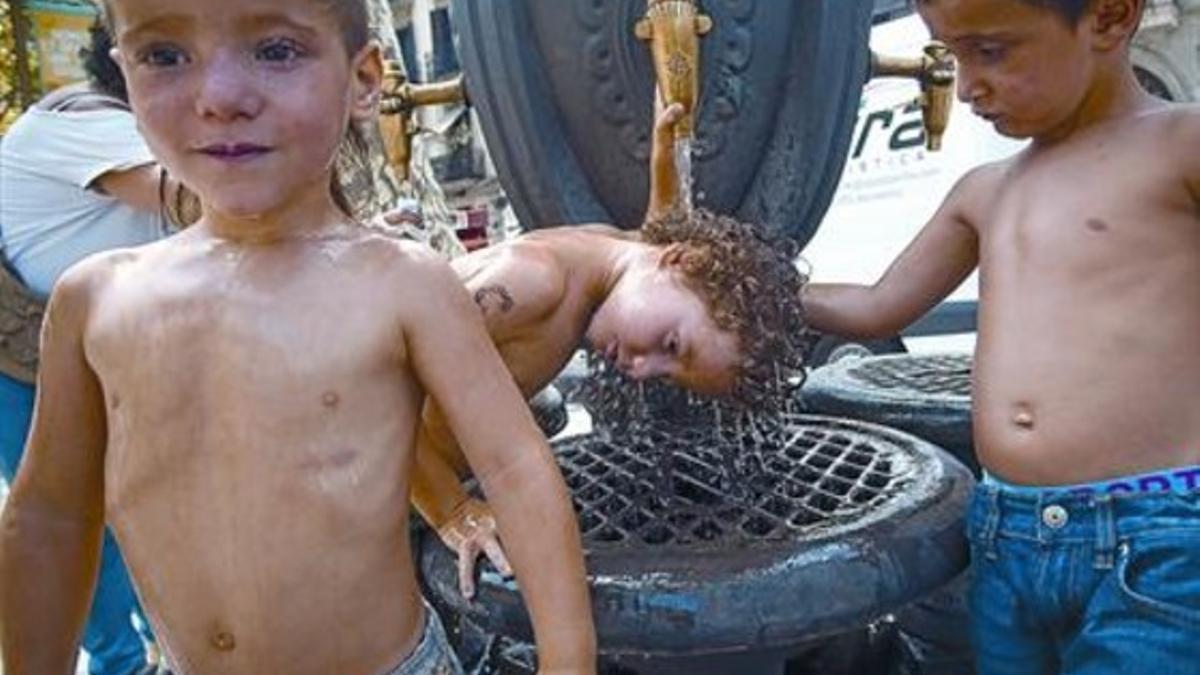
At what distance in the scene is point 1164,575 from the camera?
142 centimetres

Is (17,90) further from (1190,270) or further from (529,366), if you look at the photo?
(1190,270)

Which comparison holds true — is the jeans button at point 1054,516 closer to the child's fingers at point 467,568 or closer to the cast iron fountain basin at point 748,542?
the cast iron fountain basin at point 748,542

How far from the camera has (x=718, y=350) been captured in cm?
173

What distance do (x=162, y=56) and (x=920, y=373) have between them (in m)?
1.79

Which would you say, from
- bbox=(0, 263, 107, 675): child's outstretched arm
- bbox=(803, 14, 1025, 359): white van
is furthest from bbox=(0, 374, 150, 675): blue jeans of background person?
bbox=(803, 14, 1025, 359): white van

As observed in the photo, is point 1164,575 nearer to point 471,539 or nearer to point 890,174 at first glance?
point 471,539

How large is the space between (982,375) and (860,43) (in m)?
0.86

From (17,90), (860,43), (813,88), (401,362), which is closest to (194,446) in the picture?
(401,362)

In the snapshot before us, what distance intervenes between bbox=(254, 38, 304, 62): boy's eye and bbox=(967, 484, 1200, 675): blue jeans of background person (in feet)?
3.36

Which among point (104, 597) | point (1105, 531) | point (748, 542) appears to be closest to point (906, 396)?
point (1105, 531)

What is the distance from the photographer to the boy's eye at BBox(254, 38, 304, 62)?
1.21 m

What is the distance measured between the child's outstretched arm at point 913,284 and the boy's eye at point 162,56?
3.62 ft

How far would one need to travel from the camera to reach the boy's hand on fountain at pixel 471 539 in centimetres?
141

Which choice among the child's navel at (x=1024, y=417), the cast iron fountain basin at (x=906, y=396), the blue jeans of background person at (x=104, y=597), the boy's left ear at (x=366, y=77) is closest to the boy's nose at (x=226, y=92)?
the boy's left ear at (x=366, y=77)
